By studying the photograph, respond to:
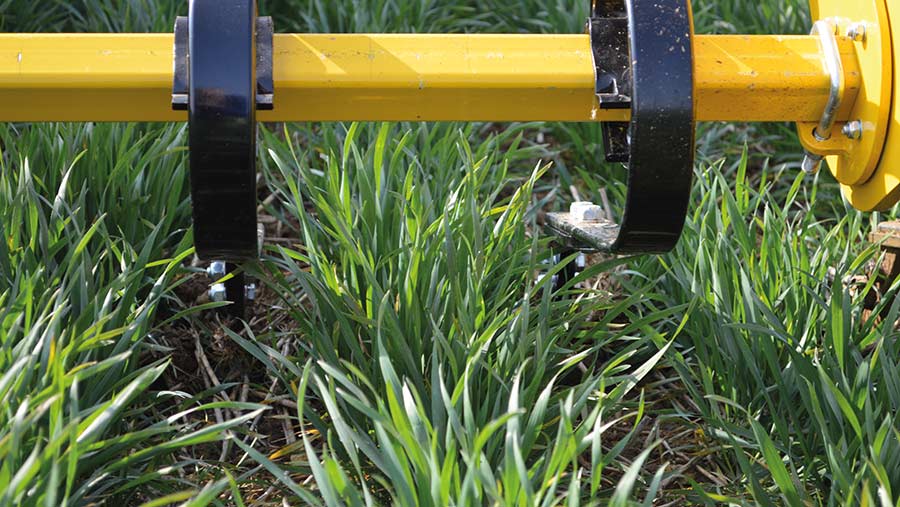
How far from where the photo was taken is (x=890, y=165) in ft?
4.39

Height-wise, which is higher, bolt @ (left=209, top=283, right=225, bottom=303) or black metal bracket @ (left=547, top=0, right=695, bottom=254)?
black metal bracket @ (left=547, top=0, right=695, bottom=254)

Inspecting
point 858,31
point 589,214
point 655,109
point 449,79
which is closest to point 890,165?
point 858,31

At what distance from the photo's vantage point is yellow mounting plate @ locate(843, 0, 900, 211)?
51.3 inches

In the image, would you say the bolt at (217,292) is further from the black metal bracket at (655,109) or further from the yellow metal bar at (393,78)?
the black metal bracket at (655,109)

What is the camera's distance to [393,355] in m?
1.57

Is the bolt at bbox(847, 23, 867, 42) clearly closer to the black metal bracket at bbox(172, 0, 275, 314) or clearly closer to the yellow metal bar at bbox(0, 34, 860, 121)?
the yellow metal bar at bbox(0, 34, 860, 121)

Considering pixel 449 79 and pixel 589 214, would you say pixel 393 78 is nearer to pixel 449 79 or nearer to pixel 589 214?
pixel 449 79

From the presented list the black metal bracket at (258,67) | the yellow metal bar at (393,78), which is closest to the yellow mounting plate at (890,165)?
the yellow metal bar at (393,78)

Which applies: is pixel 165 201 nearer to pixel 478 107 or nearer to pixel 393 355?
pixel 393 355

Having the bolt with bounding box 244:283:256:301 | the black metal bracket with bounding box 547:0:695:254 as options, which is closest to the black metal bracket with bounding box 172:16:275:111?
the black metal bracket with bounding box 547:0:695:254

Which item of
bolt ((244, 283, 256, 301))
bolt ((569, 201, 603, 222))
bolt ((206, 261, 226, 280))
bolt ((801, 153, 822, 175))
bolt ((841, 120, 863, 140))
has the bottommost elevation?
bolt ((244, 283, 256, 301))

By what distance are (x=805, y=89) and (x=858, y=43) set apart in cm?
11

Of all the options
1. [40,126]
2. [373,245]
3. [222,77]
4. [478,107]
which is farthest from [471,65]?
[40,126]

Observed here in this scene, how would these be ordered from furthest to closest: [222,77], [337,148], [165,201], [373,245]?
[337,148] → [165,201] → [373,245] → [222,77]
